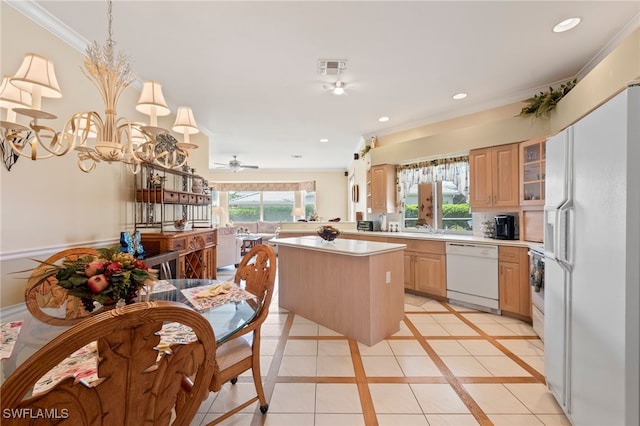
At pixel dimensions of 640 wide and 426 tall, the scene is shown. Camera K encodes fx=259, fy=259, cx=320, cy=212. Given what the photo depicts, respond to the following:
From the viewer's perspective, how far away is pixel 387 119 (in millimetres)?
4477

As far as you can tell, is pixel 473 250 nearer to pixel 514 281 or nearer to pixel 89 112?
pixel 514 281

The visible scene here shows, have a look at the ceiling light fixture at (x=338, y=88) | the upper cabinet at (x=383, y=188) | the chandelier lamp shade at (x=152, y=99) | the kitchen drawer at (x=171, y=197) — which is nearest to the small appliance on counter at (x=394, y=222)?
the upper cabinet at (x=383, y=188)

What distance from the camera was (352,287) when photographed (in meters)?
2.67

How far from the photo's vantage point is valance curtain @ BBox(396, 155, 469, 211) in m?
4.11

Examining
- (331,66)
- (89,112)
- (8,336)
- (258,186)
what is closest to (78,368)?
(8,336)

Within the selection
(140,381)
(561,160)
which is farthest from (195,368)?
(561,160)

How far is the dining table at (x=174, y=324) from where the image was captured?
1035 millimetres

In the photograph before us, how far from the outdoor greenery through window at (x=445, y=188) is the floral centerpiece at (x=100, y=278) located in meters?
4.30

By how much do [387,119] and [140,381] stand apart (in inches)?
182

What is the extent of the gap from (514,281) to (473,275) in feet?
1.47

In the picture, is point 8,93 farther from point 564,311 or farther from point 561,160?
point 564,311

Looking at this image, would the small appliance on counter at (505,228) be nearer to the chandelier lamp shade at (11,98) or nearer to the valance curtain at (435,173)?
the valance curtain at (435,173)

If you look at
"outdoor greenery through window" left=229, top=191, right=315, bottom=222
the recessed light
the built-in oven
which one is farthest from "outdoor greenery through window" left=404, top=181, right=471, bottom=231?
"outdoor greenery through window" left=229, top=191, right=315, bottom=222

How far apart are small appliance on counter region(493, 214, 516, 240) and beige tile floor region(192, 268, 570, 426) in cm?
108
